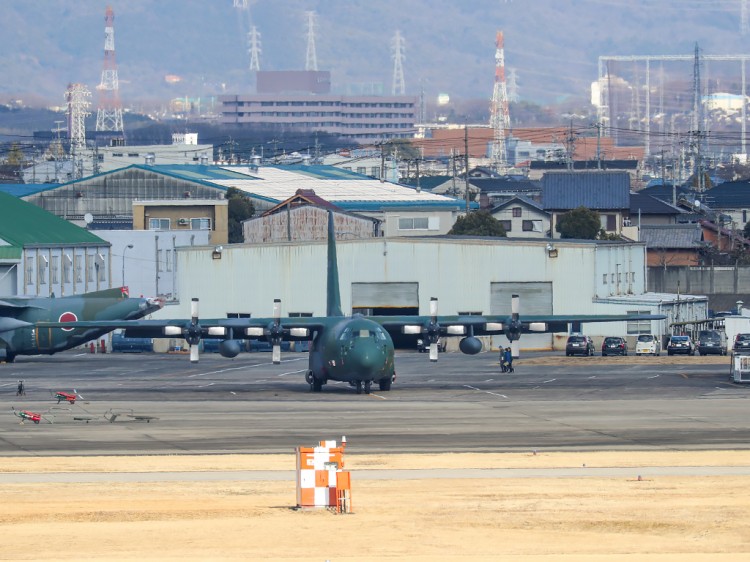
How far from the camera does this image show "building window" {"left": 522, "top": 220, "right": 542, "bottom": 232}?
134 meters

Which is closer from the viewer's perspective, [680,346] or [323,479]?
[323,479]

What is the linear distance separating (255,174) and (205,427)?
458ft

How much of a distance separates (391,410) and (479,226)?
69594mm

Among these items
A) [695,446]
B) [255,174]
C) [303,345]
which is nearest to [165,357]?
[303,345]

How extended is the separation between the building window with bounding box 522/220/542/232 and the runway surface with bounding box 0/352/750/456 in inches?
2127

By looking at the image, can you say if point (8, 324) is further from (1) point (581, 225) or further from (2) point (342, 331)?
(1) point (581, 225)

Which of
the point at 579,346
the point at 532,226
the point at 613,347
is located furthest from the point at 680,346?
the point at 532,226

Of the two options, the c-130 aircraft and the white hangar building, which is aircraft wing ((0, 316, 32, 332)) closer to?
the c-130 aircraft

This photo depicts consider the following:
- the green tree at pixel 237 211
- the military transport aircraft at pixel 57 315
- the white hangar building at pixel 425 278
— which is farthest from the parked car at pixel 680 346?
the green tree at pixel 237 211

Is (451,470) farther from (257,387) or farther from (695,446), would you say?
(257,387)

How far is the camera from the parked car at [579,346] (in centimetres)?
8731

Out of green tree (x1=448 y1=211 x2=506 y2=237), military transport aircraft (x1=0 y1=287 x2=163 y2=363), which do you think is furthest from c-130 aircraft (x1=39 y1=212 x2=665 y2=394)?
green tree (x1=448 y1=211 x2=506 y2=237)

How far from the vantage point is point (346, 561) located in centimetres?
2616

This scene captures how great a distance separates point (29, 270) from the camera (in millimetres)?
100062
